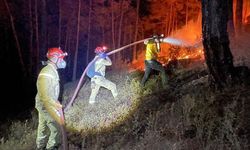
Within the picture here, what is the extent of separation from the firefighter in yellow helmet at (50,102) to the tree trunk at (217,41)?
3.57m

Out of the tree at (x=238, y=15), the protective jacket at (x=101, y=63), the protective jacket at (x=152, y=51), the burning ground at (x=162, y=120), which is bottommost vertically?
the burning ground at (x=162, y=120)

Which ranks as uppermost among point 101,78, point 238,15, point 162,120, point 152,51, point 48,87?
point 238,15

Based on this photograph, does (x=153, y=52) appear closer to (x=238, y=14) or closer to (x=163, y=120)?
(x=163, y=120)

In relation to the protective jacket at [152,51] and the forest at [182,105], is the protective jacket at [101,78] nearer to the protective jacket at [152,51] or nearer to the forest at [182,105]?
the forest at [182,105]

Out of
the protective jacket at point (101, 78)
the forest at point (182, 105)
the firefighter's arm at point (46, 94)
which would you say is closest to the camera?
the forest at point (182, 105)

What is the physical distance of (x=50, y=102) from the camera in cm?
968

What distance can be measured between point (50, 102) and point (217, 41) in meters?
4.31

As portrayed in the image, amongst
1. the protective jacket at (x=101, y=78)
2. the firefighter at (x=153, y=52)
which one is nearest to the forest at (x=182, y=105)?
the protective jacket at (x=101, y=78)

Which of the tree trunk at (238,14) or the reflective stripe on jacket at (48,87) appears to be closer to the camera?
the reflective stripe on jacket at (48,87)

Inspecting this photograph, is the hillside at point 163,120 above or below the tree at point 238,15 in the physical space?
below

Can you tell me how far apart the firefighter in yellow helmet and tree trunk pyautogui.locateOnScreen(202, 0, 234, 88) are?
11.7 ft

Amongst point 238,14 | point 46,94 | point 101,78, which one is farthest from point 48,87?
point 238,14

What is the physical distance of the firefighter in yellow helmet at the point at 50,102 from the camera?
31.9 ft

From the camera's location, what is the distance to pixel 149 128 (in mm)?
10453
